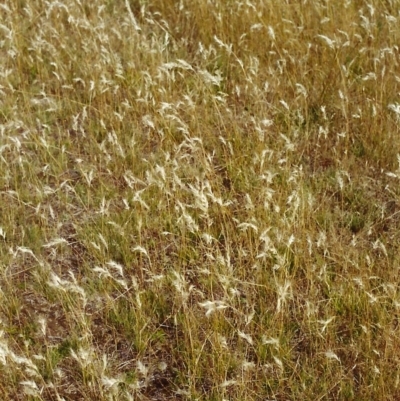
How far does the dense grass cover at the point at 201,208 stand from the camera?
2.56m

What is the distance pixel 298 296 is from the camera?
9.18ft

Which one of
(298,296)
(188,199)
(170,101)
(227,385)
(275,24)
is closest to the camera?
(227,385)

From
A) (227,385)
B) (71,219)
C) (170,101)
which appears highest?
(170,101)

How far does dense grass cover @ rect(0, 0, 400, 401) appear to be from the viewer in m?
2.56

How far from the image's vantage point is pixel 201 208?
2.69m

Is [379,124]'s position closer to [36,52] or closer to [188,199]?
[188,199]

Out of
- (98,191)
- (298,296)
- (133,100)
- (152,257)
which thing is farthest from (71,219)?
(298,296)

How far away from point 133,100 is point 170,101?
253 mm

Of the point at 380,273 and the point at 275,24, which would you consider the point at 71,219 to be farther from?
the point at 275,24

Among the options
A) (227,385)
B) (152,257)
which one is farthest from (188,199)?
(227,385)

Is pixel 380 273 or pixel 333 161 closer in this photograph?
pixel 380 273

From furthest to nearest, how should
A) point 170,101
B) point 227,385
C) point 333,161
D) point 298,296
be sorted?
point 170,101 → point 333,161 → point 298,296 → point 227,385

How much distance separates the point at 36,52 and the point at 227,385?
109 inches

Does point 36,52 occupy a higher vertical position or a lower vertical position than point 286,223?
higher
